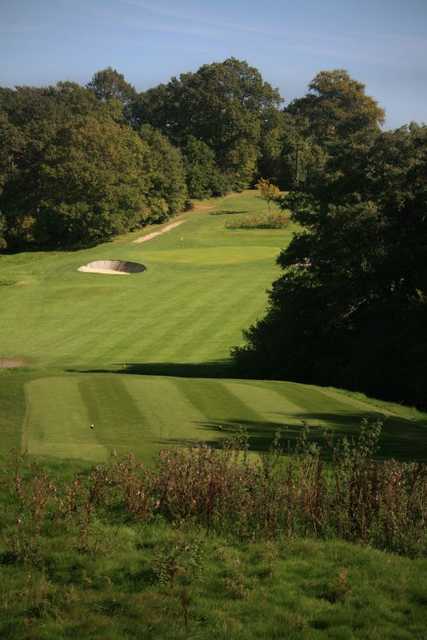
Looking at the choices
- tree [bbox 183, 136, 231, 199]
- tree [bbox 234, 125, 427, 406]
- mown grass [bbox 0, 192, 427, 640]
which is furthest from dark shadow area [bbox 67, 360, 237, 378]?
tree [bbox 183, 136, 231, 199]

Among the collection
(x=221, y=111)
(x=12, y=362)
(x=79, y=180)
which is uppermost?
(x=221, y=111)

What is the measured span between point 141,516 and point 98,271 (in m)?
55.8

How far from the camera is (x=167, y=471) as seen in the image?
9.16 m

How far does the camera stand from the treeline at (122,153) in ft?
255

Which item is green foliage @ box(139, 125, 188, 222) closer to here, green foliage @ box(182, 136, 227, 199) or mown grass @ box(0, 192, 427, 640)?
green foliage @ box(182, 136, 227, 199)

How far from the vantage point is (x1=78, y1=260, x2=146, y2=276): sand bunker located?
207 feet

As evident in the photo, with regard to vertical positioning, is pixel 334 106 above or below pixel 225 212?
above

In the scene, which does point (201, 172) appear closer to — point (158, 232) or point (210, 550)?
point (158, 232)

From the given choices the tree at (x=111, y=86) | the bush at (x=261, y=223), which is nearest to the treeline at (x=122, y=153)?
the bush at (x=261, y=223)

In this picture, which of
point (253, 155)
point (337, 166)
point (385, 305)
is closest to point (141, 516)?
point (385, 305)

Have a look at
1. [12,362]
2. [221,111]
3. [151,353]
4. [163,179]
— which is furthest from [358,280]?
[221,111]

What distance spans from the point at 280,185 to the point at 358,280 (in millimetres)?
82003

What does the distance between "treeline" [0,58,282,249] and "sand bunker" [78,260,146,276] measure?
1267 cm

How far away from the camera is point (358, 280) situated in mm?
27031
